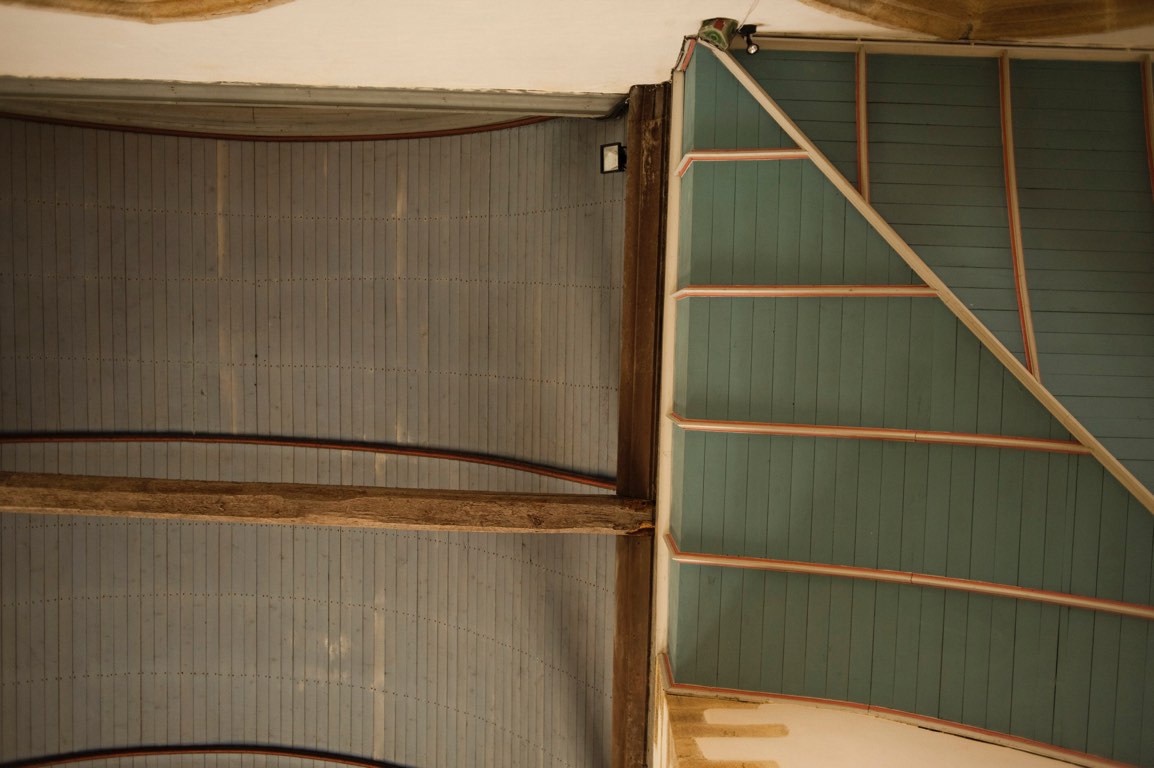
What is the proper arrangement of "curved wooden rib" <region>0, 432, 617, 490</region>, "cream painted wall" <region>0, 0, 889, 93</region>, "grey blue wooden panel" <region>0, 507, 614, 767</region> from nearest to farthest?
"cream painted wall" <region>0, 0, 889, 93</region>
"curved wooden rib" <region>0, 432, 617, 490</region>
"grey blue wooden panel" <region>0, 507, 614, 767</region>

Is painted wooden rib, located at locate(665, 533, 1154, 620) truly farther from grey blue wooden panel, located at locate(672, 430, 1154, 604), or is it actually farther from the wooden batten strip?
the wooden batten strip

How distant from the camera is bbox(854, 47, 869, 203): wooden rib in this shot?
489 centimetres

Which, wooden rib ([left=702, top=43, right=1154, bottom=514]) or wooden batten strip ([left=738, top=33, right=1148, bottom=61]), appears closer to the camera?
wooden rib ([left=702, top=43, right=1154, bottom=514])

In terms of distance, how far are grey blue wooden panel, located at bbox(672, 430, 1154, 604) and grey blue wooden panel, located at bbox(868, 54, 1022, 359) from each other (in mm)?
908

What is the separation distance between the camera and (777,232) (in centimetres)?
492

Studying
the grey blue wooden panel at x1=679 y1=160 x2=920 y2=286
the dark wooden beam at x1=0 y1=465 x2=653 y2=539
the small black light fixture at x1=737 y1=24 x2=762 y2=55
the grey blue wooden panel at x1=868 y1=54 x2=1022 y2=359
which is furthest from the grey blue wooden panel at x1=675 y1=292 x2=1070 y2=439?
the small black light fixture at x1=737 y1=24 x2=762 y2=55

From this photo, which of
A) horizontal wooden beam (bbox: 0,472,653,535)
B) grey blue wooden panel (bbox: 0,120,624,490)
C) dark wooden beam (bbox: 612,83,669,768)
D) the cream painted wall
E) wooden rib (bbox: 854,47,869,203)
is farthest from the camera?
grey blue wooden panel (bbox: 0,120,624,490)

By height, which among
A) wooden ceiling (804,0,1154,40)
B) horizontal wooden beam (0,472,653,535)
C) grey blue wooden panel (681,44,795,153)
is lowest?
horizontal wooden beam (0,472,653,535)

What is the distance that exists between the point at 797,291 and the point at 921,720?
117 inches

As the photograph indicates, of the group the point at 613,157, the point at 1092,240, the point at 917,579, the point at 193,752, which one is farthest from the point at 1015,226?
the point at 193,752

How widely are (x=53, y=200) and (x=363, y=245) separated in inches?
127

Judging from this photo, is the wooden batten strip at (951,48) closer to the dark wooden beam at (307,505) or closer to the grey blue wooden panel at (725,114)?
the grey blue wooden panel at (725,114)

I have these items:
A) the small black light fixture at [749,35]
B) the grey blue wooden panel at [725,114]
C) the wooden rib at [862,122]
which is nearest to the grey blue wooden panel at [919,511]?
the wooden rib at [862,122]

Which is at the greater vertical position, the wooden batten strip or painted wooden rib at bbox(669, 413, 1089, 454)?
the wooden batten strip
